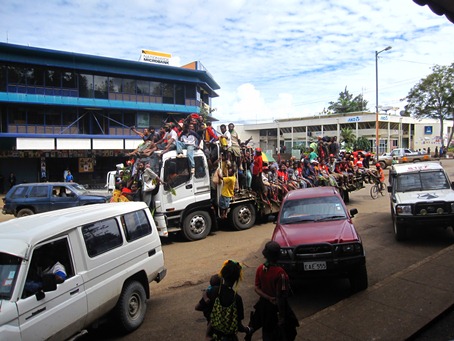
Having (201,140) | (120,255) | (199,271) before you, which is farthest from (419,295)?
(201,140)

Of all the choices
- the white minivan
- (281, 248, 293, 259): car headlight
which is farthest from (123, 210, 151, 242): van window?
(281, 248, 293, 259): car headlight

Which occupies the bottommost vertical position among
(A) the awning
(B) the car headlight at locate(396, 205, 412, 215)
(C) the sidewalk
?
(C) the sidewalk

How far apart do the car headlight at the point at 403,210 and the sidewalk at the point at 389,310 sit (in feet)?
6.77

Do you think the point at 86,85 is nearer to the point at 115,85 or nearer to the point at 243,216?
the point at 115,85

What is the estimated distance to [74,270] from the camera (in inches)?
160

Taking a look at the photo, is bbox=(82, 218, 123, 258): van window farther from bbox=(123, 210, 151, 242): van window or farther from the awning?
the awning

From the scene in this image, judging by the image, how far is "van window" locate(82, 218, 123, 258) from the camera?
14.4ft

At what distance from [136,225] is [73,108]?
94.5 ft

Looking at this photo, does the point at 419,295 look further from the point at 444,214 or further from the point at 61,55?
the point at 61,55

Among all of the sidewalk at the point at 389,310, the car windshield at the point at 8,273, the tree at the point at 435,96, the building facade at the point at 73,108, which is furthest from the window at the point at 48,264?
the tree at the point at 435,96

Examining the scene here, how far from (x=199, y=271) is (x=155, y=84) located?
30.1m

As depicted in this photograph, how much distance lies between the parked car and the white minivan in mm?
10501

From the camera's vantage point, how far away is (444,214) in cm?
816

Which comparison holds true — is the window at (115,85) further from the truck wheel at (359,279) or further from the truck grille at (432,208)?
the truck wheel at (359,279)
